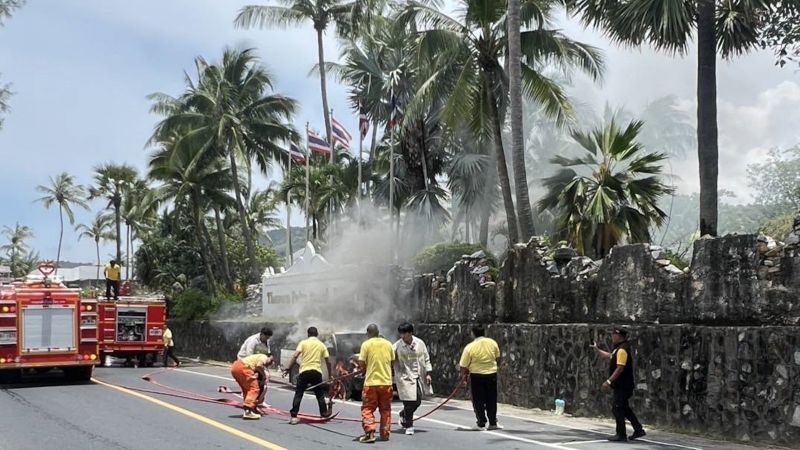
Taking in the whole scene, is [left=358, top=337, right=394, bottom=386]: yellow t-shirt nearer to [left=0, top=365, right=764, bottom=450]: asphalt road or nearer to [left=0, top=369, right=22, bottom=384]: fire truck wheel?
[left=0, top=365, right=764, bottom=450]: asphalt road

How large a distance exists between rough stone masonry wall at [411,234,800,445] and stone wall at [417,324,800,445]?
2 centimetres

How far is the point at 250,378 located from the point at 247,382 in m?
0.08

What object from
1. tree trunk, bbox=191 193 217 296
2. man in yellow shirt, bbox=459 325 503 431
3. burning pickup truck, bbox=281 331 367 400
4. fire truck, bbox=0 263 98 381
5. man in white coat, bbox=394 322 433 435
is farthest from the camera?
tree trunk, bbox=191 193 217 296

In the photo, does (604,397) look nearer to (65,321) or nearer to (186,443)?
(186,443)

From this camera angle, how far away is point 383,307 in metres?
23.6

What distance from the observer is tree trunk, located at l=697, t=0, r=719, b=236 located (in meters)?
16.9

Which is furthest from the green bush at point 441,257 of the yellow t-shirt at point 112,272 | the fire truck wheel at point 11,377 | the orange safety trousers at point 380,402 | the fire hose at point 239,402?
the orange safety trousers at point 380,402

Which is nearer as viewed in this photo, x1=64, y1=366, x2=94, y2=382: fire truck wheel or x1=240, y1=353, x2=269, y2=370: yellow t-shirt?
x1=240, y1=353, x2=269, y2=370: yellow t-shirt

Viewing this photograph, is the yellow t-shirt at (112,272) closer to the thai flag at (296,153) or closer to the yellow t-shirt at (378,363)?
the thai flag at (296,153)

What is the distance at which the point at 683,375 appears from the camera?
12.9m

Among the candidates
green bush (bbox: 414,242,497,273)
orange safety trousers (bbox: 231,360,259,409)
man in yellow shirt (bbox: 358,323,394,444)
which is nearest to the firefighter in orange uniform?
orange safety trousers (bbox: 231,360,259,409)

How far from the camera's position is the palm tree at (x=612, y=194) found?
66.6ft

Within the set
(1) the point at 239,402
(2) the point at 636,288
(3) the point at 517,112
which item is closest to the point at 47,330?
(1) the point at 239,402

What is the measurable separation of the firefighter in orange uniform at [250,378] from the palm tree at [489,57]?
9.66 metres
